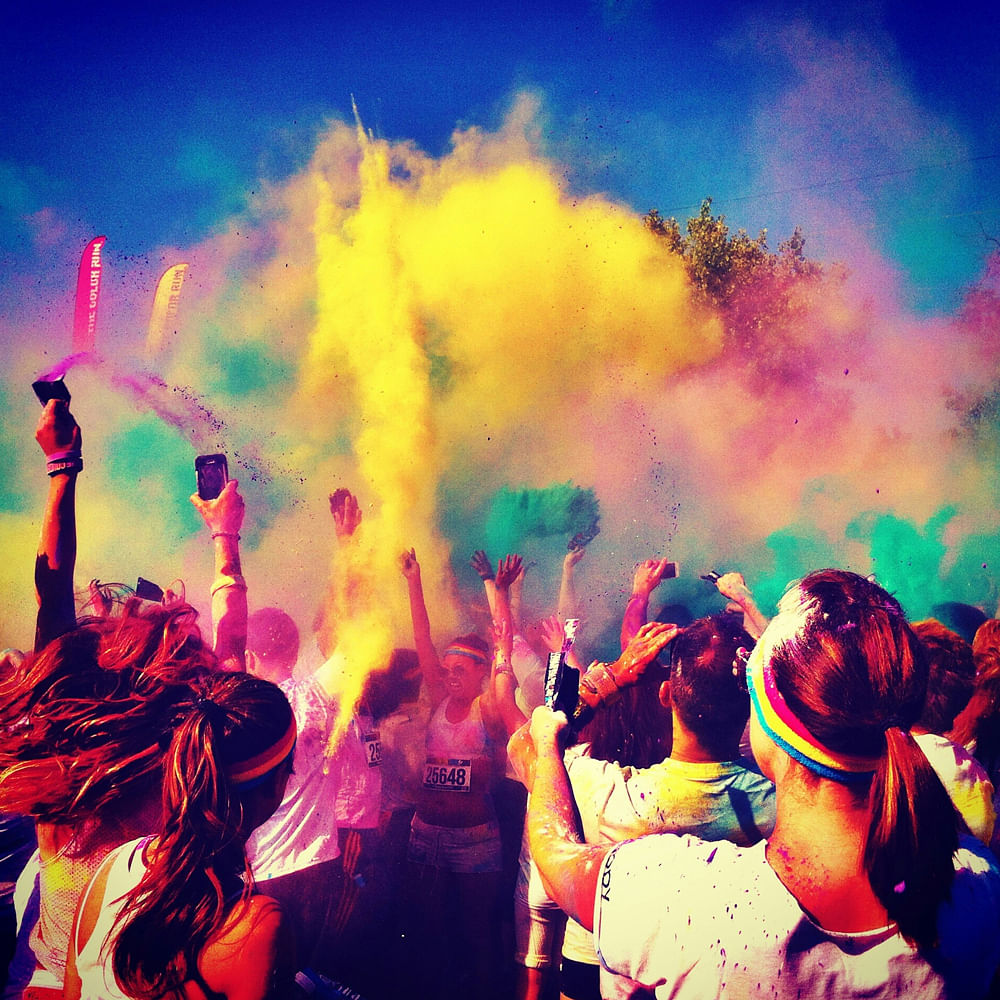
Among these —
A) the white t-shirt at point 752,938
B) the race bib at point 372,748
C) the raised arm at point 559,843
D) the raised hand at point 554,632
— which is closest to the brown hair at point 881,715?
the white t-shirt at point 752,938

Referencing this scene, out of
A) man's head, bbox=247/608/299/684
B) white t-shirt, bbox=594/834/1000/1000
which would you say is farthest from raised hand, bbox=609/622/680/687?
man's head, bbox=247/608/299/684

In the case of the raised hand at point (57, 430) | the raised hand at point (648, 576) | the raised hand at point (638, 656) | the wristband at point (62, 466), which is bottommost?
the raised hand at point (638, 656)

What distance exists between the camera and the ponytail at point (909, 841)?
188 centimetres

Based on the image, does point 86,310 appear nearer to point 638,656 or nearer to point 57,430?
point 57,430

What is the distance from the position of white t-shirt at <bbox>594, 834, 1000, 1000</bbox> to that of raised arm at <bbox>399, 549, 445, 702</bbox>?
2292 millimetres

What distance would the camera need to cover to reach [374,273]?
195 inches

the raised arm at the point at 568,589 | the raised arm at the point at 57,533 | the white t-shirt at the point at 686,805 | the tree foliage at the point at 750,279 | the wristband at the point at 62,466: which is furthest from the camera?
the tree foliage at the point at 750,279

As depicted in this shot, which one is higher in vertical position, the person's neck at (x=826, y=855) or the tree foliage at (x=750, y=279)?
the tree foliage at (x=750, y=279)

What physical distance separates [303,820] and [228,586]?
51.1 inches

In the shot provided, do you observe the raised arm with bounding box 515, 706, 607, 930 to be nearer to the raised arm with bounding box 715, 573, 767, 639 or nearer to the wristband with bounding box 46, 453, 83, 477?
the raised arm with bounding box 715, 573, 767, 639

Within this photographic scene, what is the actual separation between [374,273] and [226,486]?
6.71ft

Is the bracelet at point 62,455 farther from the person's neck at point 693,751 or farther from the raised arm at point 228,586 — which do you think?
the person's neck at point 693,751

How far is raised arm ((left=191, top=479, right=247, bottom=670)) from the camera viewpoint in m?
3.43

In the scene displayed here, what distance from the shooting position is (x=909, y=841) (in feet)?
6.21
